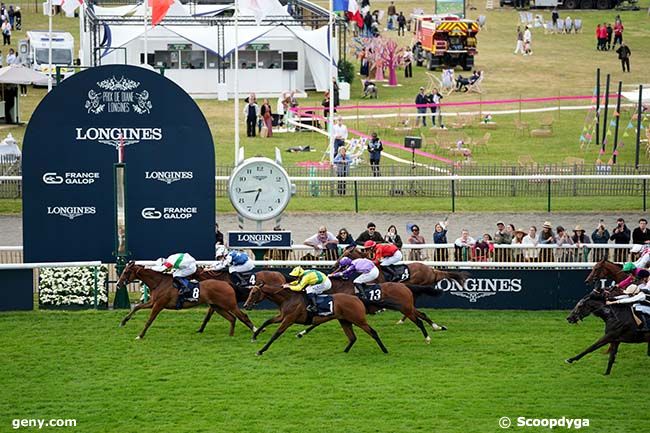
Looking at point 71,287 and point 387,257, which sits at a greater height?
point 387,257

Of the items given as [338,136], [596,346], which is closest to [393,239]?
[596,346]

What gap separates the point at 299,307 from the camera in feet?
66.5

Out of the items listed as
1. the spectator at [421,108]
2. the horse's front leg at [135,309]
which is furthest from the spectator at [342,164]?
the horse's front leg at [135,309]

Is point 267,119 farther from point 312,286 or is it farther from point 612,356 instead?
point 612,356

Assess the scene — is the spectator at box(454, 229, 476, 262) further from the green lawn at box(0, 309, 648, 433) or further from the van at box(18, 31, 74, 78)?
the van at box(18, 31, 74, 78)

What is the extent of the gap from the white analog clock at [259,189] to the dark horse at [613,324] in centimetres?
627

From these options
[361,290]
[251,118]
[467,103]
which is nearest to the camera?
[361,290]

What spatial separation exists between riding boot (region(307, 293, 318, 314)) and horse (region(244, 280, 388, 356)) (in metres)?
0.08

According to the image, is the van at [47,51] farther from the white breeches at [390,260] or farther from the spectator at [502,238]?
the white breeches at [390,260]

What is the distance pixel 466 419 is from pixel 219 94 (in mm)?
31383

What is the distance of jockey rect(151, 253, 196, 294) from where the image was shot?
2130 centimetres

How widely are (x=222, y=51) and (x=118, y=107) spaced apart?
80.4 feet

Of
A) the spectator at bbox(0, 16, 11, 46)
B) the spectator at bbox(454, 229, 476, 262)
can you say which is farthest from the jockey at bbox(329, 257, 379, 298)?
the spectator at bbox(0, 16, 11, 46)

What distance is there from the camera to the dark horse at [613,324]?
19.3 meters
